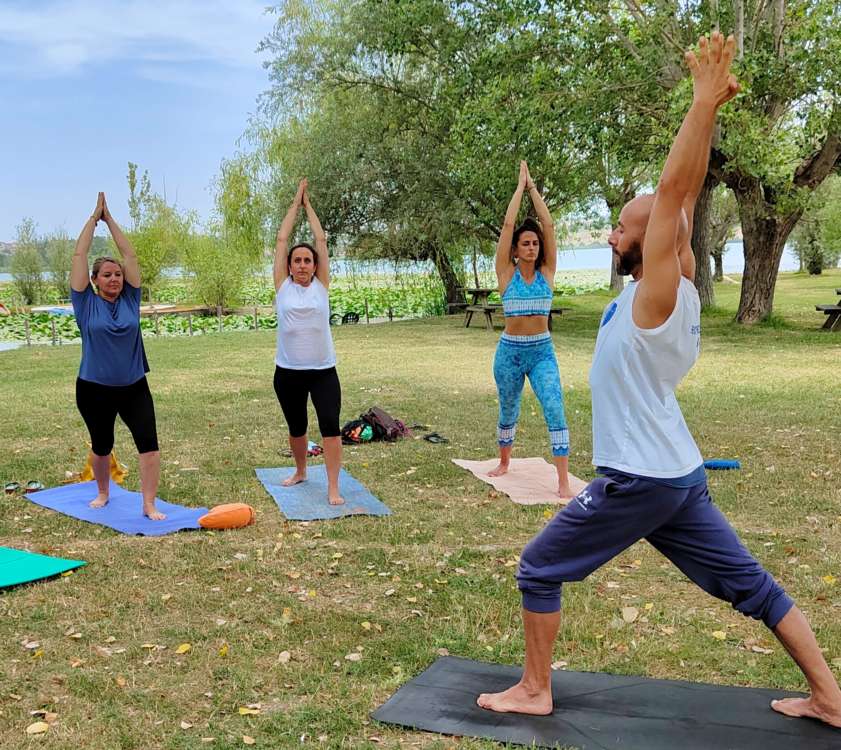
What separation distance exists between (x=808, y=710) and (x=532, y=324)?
415cm

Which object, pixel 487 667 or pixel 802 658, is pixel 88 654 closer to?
pixel 487 667

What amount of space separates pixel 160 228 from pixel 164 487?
3657 cm

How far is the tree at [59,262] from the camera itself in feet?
149

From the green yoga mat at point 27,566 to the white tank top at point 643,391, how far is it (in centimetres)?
367

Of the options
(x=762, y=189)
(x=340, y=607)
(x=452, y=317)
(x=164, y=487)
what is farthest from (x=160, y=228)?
(x=340, y=607)

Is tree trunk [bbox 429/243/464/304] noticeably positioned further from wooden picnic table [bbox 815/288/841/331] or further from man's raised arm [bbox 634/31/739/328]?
man's raised arm [bbox 634/31/739/328]

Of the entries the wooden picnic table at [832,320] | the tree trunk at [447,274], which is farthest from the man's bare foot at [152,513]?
the tree trunk at [447,274]

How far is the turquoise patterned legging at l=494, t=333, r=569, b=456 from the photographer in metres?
7.14


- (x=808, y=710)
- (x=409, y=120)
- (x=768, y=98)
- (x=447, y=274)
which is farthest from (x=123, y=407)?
→ (x=447, y=274)

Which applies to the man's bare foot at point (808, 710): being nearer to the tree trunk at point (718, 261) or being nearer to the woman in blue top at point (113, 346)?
the woman in blue top at point (113, 346)

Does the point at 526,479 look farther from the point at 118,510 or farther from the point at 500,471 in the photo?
the point at 118,510

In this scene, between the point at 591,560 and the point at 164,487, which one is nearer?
the point at 591,560

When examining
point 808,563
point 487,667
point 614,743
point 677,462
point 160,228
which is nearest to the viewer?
point 677,462

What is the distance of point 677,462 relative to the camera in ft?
10.5
